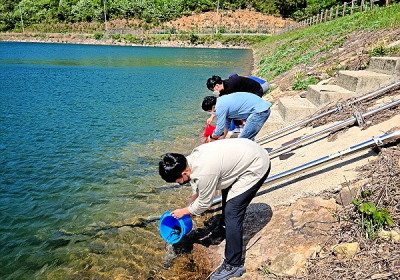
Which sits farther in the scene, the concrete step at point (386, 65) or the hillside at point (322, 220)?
the concrete step at point (386, 65)

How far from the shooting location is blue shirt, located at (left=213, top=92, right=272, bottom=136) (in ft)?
16.6

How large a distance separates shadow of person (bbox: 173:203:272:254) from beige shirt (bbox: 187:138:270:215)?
4.32ft

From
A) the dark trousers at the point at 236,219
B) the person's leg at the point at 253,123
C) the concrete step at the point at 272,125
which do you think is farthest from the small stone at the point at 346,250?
the concrete step at the point at 272,125

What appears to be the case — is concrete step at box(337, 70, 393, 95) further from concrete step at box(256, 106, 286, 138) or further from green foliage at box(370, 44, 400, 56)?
concrete step at box(256, 106, 286, 138)

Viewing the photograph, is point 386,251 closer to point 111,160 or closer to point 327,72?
point 111,160

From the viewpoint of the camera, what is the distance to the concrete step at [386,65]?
6989 mm

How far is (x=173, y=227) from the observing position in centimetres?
474

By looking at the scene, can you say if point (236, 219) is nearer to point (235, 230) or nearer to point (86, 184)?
point (235, 230)

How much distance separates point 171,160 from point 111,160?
594 cm

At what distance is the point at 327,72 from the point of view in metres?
10.2

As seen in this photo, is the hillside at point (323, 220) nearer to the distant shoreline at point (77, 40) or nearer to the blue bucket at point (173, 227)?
the blue bucket at point (173, 227)

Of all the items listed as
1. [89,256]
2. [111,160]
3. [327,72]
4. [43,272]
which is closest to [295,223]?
[89,256]

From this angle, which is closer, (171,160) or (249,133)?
(171,160)

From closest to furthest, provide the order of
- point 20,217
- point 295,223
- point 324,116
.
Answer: point 295,223 → point 20,217 → point 324,116
